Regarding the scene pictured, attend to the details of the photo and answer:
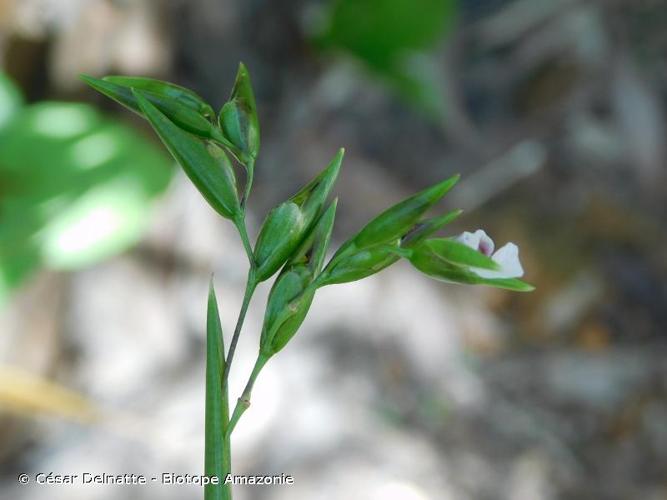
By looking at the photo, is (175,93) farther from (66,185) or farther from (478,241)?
(66,185)

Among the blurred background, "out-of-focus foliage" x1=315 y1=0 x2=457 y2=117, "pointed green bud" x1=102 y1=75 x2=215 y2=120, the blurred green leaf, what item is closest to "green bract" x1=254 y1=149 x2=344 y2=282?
"pointed green bud" x1=102 y1=75 x2=215 y2=120

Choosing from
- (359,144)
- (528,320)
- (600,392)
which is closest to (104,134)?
(359,144)

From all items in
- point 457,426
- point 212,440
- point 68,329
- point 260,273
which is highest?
point 68,329

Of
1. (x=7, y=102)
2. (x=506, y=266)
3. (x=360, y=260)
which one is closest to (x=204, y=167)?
(x=360, y=260)

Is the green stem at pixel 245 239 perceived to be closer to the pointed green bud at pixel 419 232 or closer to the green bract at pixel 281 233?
the green bract at pixel 281 233

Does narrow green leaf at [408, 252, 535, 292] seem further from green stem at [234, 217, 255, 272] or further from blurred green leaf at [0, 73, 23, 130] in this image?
blurred green leaf at [0, 73, 23, 130]

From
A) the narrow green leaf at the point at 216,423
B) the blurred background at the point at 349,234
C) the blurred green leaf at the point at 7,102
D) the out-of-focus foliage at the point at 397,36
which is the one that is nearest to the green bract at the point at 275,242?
the narrow green leaf at the point at 216,423

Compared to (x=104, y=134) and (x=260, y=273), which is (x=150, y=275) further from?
(x=260, y=273)
